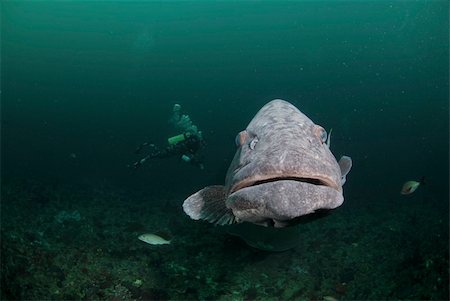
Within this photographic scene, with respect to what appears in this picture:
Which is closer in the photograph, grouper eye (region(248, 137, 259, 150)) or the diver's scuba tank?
grouper eye (region(248, 137, 259, 150))

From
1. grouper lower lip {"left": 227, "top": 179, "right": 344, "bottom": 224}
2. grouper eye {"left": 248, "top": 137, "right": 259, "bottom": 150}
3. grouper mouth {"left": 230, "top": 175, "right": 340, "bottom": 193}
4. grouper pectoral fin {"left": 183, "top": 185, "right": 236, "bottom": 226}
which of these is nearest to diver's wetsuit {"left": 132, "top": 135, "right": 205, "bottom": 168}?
grouper pectoral fin {"left": 183, "top": 185, "right": 236, "bottom": 226}

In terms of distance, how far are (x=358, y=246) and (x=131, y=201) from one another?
29.4ft

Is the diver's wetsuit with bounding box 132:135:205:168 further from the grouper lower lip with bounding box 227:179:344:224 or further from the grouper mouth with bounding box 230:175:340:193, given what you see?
the grouper lower lip with bounding box 227:179:344:224

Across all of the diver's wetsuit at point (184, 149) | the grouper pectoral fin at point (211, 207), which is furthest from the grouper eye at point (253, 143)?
the diver's wetsuit at point (184, 149)

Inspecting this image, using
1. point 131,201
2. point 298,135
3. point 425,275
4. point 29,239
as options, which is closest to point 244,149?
point 298,135

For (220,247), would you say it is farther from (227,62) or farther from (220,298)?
(227,62)

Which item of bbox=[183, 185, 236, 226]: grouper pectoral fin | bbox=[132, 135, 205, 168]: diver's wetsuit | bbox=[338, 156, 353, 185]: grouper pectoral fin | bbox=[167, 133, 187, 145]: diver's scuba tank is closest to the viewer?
bbox=[183, 185, 236, 226]: grouper pectoral fin

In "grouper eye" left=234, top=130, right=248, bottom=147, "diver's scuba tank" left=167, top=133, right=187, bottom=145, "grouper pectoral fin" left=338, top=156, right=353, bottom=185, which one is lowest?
"diver's scuba tank" left=167, top=133, right=187, bottom=145

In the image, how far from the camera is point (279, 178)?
2742 mm

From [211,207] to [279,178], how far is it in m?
1.32

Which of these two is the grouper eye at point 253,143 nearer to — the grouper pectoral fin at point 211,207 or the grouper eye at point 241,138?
the grouper eye at point 241,138

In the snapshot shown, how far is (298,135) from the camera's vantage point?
132 inches

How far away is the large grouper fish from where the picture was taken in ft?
7.97

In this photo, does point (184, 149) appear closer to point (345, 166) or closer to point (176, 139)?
point (176, 139)
